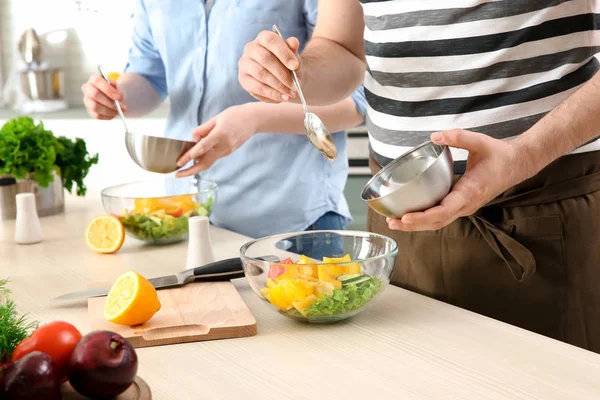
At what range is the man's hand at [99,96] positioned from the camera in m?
1.94

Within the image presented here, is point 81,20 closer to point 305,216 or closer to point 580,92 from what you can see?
point 305,216

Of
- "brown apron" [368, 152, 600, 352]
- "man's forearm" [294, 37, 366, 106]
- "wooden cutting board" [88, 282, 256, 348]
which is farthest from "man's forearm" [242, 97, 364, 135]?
"wooden cutting board" [88, 282, 256, 348]

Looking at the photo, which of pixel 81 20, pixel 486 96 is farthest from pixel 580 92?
pixel 81 20

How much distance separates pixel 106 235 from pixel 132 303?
→ 1.90 feet

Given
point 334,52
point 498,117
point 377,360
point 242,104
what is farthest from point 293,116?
point 377,360

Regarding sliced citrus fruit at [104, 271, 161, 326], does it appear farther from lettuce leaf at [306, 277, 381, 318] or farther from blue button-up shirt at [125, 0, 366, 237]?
blue button-up shirt at [125, 0, 366, 237]

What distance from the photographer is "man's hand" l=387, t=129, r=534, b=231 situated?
3.57ft

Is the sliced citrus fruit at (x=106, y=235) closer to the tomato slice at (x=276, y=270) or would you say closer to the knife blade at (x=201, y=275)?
the knife blade at (x=201, y=275)

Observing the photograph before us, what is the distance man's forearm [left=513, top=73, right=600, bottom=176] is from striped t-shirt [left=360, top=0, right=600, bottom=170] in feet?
0.51

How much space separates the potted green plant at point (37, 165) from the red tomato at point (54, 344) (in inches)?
46.2

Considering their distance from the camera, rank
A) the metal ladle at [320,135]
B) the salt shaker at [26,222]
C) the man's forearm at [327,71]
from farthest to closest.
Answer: the salt shaker at [26,222] < the man's forearm at [327,71] < the metal ladle at [320,135]

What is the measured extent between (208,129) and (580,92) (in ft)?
2.81

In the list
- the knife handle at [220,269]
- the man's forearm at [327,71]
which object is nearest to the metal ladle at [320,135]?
the man's forearm at [327,71]

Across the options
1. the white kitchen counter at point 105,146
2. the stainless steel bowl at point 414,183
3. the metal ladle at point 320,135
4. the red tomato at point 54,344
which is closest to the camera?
the red tomato at point 54,344
